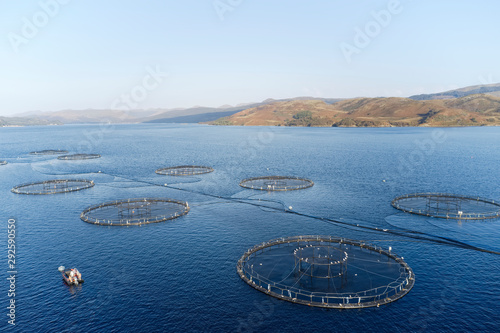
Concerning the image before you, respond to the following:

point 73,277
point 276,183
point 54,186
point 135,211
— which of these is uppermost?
point 276,183

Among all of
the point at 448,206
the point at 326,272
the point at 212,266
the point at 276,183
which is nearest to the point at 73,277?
the point at 212,266

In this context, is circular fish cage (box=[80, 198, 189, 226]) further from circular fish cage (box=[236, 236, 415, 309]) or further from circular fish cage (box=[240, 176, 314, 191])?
circular fish cage (box=[236, 236, 415, 309])

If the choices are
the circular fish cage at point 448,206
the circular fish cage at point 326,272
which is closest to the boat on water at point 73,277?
the circular fish cage at point 326,272

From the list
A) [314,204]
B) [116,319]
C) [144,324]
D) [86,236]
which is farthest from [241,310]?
[314,204]

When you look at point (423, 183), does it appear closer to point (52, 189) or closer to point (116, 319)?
point (116, 319)

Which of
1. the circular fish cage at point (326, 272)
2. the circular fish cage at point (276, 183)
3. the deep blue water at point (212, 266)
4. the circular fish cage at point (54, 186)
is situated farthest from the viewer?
the circular fish cage at point (54, 186)

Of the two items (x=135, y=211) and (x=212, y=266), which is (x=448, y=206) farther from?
(x=135, y=211)

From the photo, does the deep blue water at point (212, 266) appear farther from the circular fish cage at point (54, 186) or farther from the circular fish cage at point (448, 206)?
the circular fish cage at point (54, 186)
